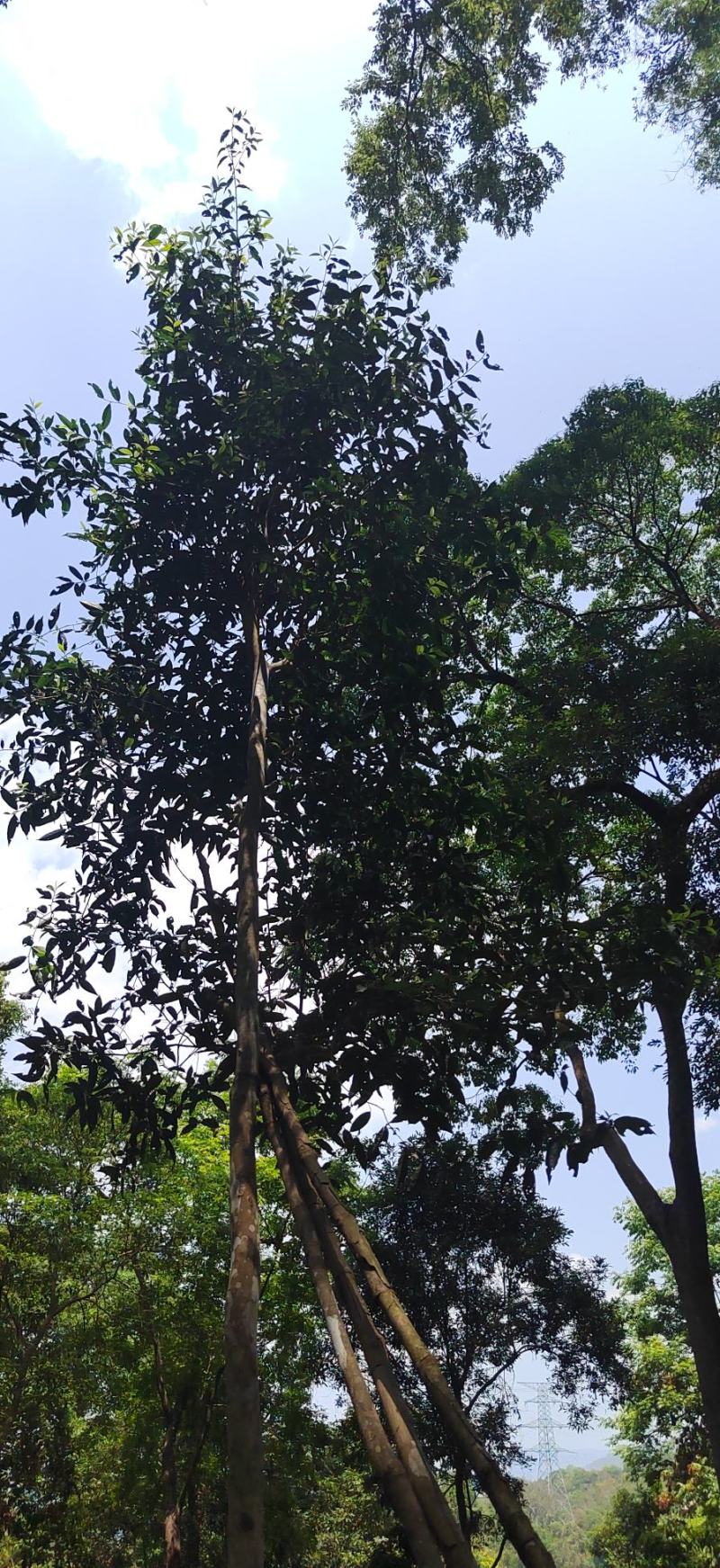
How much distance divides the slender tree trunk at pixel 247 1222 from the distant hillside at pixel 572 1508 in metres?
76.8

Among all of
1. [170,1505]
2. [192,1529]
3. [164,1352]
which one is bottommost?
[192,1529]

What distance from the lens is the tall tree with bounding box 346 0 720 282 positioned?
10867 millimetres

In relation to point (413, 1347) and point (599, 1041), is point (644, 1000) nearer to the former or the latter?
point (413, 1347)

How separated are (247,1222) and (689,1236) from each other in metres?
6.18

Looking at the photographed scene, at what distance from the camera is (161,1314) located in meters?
13.4

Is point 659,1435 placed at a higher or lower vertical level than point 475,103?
lower

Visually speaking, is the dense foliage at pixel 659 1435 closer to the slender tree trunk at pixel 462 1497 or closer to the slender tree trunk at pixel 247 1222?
the slender tree trunk at pixel 462 1497

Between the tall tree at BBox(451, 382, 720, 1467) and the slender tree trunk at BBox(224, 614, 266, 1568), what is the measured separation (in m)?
1.31

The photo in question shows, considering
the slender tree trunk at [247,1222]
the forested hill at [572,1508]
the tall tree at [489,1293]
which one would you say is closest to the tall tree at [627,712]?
the slender tree trunk at [247,1222]

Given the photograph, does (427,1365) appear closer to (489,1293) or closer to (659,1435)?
(489,1293)

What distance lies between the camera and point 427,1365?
373 cm

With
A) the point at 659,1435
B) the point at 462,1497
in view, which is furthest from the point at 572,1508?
the point at 462,1497

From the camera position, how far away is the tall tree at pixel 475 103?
35.7 feet

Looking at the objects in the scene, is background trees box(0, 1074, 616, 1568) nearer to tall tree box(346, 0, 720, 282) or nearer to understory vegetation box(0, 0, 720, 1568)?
understory vegetation box(0, 0, 720, 1568)
